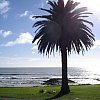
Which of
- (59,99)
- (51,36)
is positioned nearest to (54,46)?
(51,36)

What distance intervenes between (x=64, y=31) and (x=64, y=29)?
0.77ft

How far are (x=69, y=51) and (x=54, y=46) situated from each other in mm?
1840

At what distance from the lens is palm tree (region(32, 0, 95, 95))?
36.0 m

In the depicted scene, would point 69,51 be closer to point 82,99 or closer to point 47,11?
point 47,11

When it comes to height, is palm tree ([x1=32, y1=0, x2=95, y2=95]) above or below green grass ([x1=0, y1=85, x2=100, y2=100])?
above

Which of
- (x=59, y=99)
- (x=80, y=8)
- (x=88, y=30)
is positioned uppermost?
(x=80, y=8)

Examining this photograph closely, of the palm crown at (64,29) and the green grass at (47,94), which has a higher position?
the palm crown at (64,29)

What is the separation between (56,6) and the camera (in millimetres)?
37062

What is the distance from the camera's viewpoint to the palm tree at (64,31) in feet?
118

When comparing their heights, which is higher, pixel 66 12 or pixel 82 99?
pixel 66 12

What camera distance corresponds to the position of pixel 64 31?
36.0 m

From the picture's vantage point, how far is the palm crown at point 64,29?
3600cm

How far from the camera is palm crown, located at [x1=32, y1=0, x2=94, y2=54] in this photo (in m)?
36.0

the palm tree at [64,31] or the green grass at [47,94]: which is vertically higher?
the palm tree at [64,31]
